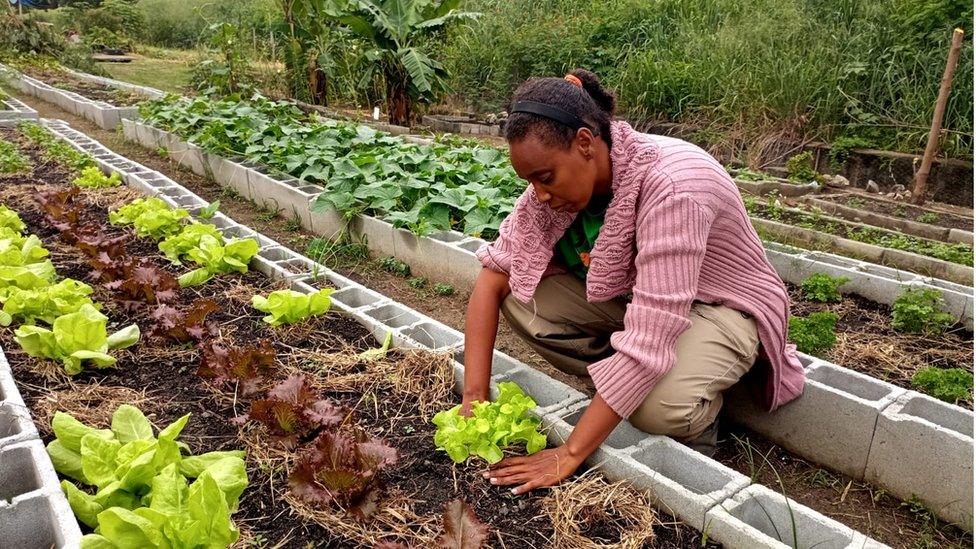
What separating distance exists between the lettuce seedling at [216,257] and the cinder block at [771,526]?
256 centimetres

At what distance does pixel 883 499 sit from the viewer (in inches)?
88.7

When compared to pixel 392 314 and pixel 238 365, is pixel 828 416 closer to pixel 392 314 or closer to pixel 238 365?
pixel 392 314

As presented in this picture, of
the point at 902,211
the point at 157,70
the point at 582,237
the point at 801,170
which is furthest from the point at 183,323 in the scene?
the point at 157,70

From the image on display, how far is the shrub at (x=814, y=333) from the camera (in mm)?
2918

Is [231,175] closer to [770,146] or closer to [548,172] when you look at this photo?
[548,172]

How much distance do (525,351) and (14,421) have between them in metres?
1.95

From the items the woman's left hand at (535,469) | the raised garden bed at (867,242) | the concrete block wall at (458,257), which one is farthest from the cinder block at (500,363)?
the raised garden bed at (867,242)

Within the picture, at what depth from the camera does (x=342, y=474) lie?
1.89 meters

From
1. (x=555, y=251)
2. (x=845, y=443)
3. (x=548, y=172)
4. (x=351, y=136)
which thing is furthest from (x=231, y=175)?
(x=845, y=443)

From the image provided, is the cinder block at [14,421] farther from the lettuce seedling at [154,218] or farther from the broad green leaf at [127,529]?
the lettuce seedling at [154,218]

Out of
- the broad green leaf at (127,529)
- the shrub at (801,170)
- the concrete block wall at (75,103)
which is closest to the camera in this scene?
the broad green leaf at (127,529)

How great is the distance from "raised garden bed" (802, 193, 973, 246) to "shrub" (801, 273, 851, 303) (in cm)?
176

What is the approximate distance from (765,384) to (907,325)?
3.94ft

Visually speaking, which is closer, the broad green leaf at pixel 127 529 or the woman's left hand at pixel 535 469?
the broad green leaf at pixel 127 529
